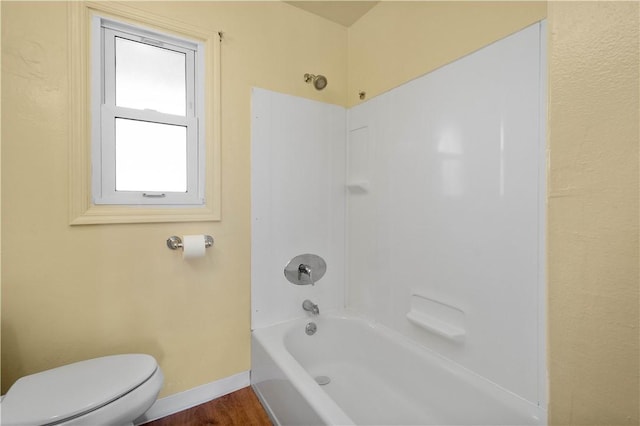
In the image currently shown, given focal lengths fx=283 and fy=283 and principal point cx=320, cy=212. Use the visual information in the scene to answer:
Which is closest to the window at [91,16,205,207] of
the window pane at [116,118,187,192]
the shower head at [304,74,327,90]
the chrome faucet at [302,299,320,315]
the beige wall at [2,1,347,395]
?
the window pane at [116,118,187,192]

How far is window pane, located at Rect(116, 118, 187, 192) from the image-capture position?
149cm

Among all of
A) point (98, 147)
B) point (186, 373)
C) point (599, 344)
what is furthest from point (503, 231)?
point (98, 147)

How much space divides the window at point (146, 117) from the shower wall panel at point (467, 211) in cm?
111

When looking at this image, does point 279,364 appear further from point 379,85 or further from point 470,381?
point 379,85

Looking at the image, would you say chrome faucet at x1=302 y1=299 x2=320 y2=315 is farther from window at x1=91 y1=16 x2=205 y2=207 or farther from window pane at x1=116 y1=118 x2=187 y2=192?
window pane at x1=116 y1=118 x2=187 y2=192

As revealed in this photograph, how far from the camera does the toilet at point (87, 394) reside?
0.94 m

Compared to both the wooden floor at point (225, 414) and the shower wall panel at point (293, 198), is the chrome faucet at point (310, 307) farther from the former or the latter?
the wooden floor at point (225, 414)

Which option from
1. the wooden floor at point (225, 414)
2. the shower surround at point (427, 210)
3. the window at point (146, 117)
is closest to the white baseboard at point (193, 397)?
the wooden floor at point (225, 414)

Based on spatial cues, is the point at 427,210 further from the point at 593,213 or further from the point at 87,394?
the point at 87,394

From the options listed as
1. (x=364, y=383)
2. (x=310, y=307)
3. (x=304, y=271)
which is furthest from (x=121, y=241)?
(x=364, y=383)

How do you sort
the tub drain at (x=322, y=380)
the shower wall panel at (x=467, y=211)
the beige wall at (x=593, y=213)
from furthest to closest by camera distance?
1. the tub drain at (x=322, y=380)
2. the shower wall panel at (x=467, y=211)
3. the beige wall at (x=593, y=213)

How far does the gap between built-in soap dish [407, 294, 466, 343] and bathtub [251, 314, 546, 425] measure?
0.52ft

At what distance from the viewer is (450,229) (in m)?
1.41

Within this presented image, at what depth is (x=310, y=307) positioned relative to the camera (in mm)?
1927
